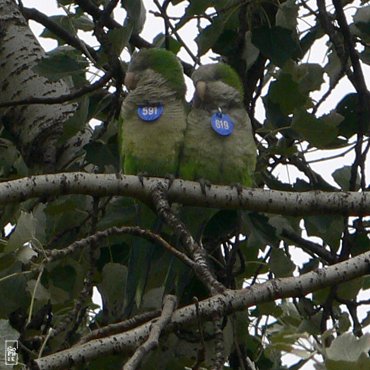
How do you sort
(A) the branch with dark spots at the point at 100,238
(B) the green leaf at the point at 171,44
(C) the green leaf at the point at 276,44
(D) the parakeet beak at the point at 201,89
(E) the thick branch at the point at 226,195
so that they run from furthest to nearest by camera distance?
(B) the green leaf at the point at 171,44
(D) the parakeet beak at the point at 201,89
(C) the green leaf at the point at 276,44
(E) the thick branch at the point at 226,195
(A) the branch with dark spots at the point at 100,238

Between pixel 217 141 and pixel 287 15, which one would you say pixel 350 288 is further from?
pixel 287 15

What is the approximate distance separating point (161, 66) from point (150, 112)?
0.68 ft

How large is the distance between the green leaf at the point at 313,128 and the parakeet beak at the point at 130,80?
0.70 m

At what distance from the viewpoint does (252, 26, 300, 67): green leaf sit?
3.04 metres

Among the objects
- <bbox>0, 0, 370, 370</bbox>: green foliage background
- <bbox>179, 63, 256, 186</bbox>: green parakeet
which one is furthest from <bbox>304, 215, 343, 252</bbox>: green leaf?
<bbox>179, 63, 256, 186</bbox>: green parakeet

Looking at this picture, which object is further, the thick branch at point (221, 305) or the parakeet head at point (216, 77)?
the parakeet head at point (216, 77)

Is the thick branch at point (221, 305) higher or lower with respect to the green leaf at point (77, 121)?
lower

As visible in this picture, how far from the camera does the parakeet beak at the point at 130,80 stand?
335cm

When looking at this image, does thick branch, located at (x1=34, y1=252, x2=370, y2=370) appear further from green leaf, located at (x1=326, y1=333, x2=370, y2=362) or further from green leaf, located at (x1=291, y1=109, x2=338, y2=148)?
green leaf, located at (x1=291, y1=109, x2=338, y2=148)

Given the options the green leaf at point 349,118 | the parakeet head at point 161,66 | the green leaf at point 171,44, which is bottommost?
the green leaf at point 349,118

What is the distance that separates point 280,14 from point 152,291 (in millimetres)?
1004

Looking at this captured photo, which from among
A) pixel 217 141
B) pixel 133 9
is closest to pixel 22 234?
pixel 217 141

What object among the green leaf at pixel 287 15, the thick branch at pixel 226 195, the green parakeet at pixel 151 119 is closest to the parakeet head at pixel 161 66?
the green parakeet at pixel 151 119

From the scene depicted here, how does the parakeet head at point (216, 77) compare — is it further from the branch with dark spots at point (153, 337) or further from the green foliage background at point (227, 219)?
the branch with dark spots at point (153, 337)
